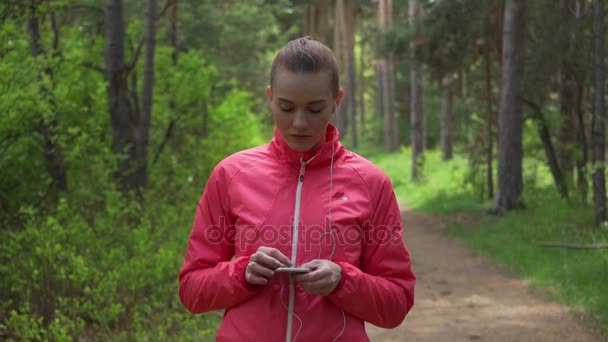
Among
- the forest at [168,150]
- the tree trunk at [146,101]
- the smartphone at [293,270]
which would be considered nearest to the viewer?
the smartphone at [293,270]

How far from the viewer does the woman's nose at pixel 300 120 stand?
2.36 meters

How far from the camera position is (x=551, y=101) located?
16859 millimetres

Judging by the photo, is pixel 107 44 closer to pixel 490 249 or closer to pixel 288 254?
pixel 490 249

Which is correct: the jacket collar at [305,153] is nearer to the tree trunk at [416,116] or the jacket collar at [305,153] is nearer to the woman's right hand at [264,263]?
the woman's right hand at [264,263]

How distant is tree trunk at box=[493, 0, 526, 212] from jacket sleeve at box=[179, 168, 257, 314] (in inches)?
490

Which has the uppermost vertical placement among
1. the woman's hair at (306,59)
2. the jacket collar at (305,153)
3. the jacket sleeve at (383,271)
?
the woman's hair at (306,59)

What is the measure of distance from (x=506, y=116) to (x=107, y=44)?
768cm

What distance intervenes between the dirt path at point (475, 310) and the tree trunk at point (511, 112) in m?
3.67

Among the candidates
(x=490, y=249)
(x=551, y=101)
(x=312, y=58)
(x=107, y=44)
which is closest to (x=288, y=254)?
(x=312, y=58)

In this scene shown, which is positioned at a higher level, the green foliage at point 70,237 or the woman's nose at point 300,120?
the woman's nose at point 300,120

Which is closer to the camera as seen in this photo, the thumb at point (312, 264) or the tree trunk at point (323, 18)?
the thumb at point (312, 264)

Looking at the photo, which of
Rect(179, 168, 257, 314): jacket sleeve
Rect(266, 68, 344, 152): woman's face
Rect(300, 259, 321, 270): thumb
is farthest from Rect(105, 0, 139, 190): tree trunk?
Rect(300, 259, 321, 270): thumb

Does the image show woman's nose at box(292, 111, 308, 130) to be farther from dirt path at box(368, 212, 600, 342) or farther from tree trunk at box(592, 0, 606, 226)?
tree trunk at box(592, 0, 606, 226)

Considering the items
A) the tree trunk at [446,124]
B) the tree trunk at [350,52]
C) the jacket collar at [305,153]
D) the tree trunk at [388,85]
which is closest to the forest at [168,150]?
the jacket collar at [305,153]
